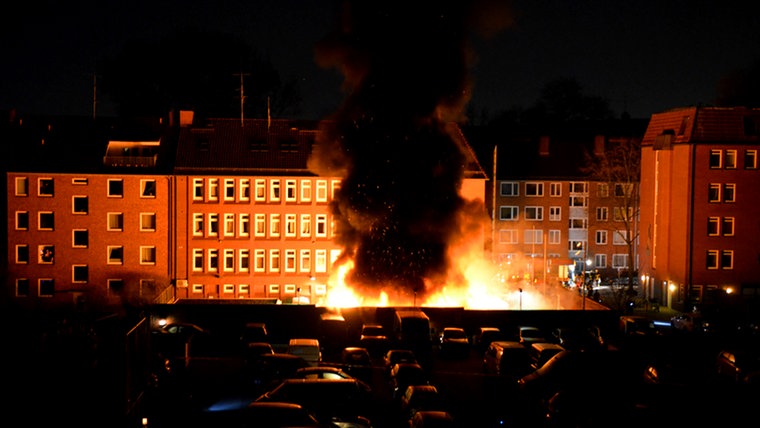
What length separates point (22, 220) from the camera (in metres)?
47.5

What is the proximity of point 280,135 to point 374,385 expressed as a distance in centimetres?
2679

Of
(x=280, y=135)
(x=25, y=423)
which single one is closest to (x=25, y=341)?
(x=25, y=423)

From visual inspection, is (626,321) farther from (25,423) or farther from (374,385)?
(25,423)

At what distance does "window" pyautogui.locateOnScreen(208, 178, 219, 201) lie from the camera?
1885 inches

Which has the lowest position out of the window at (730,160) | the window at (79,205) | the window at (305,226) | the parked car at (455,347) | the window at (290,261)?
the parked car at (455,347)

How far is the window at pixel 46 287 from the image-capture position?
47.3 m

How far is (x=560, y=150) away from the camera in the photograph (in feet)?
200

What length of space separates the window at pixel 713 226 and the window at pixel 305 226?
67.9ft

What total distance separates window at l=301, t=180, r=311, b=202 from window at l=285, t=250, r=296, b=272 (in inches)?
112

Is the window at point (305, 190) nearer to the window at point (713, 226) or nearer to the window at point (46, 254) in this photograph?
the window at point (46, 254)

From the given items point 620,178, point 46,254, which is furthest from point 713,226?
point 46,254

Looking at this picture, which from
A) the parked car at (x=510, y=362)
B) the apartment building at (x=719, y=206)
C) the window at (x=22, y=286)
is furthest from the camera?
the window at (x=22, y=286)

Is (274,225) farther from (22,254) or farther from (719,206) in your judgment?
(719,206)

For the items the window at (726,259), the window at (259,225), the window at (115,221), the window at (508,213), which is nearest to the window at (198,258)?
the window at (259,225)
